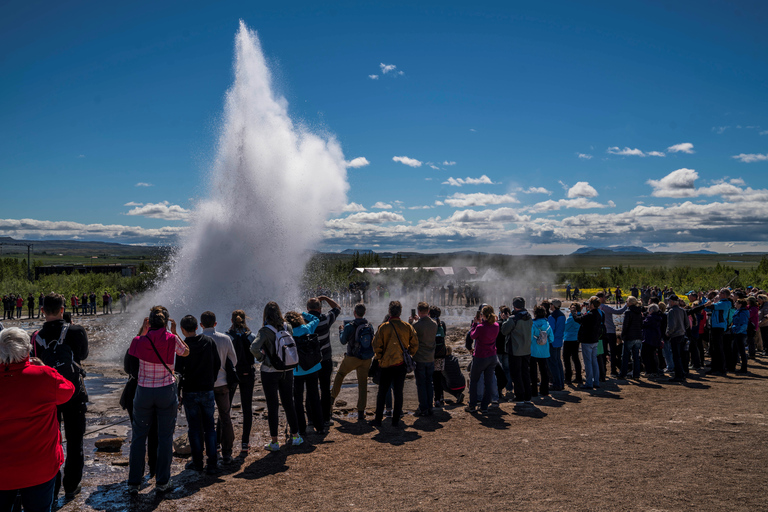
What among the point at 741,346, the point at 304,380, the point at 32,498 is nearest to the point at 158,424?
the point at 32,498

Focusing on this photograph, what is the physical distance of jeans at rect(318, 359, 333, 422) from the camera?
319 inches

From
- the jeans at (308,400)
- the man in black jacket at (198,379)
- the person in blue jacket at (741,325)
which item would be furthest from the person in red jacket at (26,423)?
the person in blue jacket at (741,325)

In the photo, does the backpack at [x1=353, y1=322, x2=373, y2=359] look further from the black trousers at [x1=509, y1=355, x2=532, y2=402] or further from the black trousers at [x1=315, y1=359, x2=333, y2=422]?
the black trousers at [x1=509, y1=355, x2=532, y2=402]

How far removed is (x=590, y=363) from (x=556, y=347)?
1082 mm

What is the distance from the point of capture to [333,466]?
656 centimetres

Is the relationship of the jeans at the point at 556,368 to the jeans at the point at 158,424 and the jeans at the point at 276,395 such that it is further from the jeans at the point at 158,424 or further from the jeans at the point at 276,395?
the jeans at the point at 158,424

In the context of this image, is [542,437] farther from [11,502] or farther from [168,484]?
[11,502]

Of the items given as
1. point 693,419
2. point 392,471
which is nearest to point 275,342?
point 392,471

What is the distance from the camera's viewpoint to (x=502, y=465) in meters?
6.31

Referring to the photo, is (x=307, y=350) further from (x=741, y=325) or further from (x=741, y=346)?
(x=741, y=346)

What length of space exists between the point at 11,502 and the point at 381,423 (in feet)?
18.5

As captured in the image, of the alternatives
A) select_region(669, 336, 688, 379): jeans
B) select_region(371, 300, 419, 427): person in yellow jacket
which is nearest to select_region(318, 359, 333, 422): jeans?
select_region(371, 300, 419, 427): person in yellow jacket

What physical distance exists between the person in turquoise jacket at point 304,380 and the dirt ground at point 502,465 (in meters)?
0.29

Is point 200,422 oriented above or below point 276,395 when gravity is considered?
below
